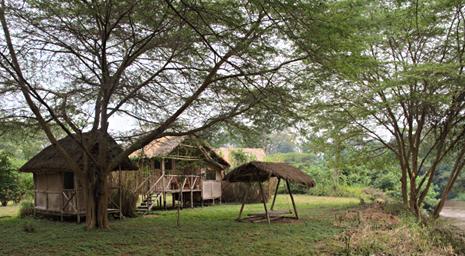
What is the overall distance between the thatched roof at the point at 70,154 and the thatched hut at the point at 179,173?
399cm

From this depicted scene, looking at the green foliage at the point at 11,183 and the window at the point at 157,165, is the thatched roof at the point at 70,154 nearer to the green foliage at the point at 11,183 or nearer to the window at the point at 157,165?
the window at the point at 157,165

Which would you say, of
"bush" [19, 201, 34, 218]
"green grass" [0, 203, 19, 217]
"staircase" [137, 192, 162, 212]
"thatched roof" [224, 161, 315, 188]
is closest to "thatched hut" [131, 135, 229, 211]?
"staircase" [137, 192, 162, 212]

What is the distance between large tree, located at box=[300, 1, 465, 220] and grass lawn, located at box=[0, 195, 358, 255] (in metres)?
3.98

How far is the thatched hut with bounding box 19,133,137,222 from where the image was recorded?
15.8 meters

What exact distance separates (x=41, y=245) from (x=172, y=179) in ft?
42.2

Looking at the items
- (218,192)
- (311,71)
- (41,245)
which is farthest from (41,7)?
(218,192)

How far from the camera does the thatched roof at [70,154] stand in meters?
14.1

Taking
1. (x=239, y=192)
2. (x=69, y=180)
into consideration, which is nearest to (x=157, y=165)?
(x=239, y=192)

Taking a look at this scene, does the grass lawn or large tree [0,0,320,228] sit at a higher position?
large tree [0,0,320,228]

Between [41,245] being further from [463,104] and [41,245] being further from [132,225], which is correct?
[463,104]

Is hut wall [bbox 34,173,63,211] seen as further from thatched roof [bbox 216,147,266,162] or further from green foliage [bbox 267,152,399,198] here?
green foliage [bbox 267,152,399,198]

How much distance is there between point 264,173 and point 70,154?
6985 millimetres

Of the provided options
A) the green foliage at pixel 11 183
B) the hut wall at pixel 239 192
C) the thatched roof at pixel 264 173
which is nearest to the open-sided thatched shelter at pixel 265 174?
the thatched roof at pixel 264 173

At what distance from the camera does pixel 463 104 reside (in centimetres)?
1502
